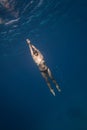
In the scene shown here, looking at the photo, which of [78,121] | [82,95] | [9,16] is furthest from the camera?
[82,95]

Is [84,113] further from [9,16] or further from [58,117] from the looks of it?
[9,16]

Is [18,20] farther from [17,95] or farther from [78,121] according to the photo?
[17,95]

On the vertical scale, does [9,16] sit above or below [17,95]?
below

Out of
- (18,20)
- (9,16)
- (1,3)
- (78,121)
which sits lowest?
(78,121)

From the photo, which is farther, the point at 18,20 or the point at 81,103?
the point at 81,103

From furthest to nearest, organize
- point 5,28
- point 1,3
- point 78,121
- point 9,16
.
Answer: point 78,121 → point 5,28 → point 9,16 → point 1,3

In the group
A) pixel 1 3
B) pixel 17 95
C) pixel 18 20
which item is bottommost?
pixel 1 3

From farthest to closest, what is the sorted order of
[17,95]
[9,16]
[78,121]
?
[17,95] < [78,121] < [9,16]

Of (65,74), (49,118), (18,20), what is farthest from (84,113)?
(65,74)

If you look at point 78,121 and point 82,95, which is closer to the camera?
point 78,121

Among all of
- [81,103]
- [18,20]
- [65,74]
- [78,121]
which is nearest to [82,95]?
[81,103]
